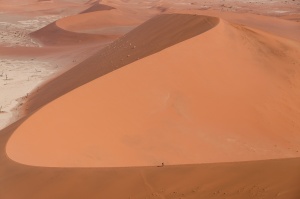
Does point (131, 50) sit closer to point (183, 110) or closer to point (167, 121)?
point (183, 110)

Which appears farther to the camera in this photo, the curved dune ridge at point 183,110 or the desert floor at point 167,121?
the curved dune ridge at point 183,110

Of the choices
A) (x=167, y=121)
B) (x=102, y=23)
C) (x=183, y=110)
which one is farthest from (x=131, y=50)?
Answer: (x=102, y=23)

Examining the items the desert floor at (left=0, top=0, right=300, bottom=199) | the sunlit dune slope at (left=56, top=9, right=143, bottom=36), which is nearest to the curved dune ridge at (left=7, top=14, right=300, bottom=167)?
the desert floor at (left=0, top=0, right=300, bottom=199)

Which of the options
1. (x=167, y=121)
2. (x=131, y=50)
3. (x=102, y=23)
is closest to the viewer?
(x=167, y=121)

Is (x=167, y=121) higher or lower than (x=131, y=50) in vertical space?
higher

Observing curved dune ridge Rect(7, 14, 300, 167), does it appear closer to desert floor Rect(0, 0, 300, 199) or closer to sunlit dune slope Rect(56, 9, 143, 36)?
desert floor Rect(0, 0, 300, 199)

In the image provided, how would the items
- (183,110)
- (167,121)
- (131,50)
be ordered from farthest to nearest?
(131,50)
(183,110)
(167,121)

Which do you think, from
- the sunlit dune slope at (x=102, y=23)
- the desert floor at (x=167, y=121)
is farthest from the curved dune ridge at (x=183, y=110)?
the sunlit dune slope at (x=102, y=23)

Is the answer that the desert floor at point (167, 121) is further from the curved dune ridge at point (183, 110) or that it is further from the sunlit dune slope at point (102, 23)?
the sunlit dune slope at point (102, 23)
